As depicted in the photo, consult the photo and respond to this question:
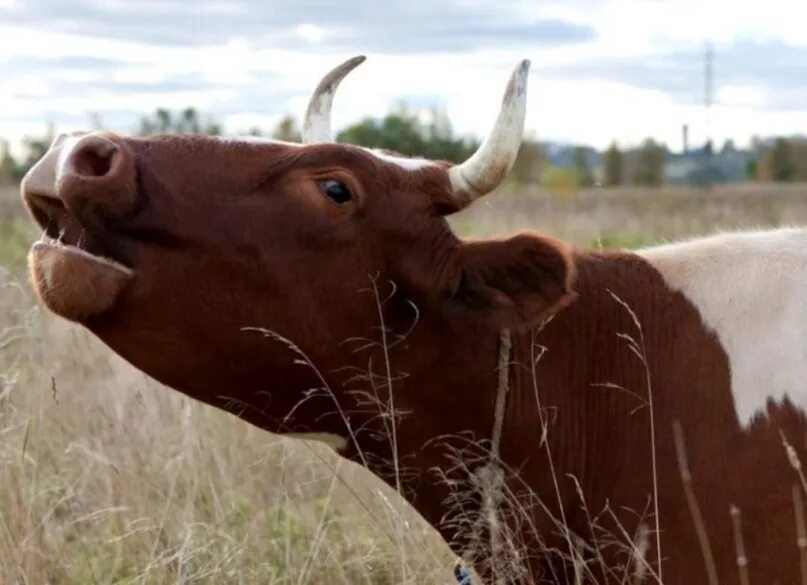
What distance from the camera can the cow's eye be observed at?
3.74 m

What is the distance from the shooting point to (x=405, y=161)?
3961mm

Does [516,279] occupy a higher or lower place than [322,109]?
lower

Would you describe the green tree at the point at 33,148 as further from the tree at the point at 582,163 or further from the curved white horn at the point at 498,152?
the tree at the point at 582,163

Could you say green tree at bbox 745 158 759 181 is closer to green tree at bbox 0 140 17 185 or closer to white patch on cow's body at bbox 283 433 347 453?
green tree at bbox 0 140 17 185

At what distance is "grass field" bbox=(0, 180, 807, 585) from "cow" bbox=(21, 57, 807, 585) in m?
0.54

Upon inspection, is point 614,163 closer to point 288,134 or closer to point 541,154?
point 541,154

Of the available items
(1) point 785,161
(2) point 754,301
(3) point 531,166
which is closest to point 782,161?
(1) point 785,161

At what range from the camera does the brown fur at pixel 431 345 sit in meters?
3.64

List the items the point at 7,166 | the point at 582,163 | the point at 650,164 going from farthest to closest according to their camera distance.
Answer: the point at 650,164 < the point at 582,163 < the point at 7,166

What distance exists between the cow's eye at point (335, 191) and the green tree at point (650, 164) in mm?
59599

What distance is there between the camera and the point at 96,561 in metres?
5.31

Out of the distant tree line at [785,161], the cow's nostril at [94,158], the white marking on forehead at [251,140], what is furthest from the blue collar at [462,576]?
the distant tree line at [785,161]

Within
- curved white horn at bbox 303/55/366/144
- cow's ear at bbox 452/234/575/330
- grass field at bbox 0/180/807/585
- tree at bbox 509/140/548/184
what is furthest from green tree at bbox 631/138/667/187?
cow's ear at bbox 452/234/575/330

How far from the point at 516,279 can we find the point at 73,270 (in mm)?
1187
